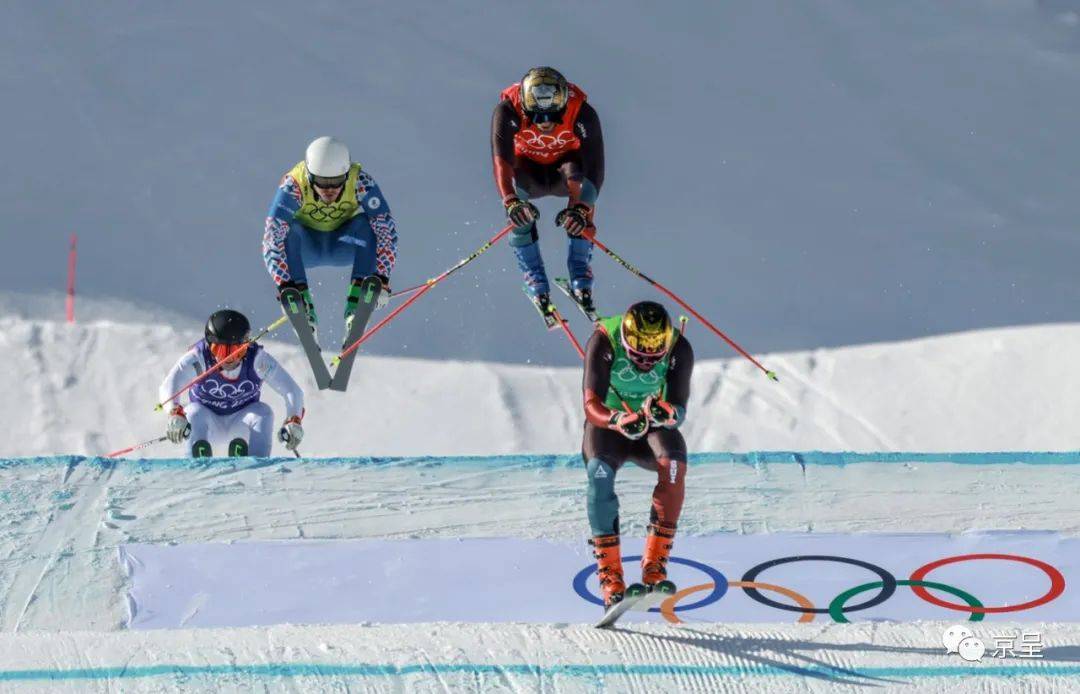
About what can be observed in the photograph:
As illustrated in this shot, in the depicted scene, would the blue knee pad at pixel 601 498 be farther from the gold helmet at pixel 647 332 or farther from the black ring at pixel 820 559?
the black ring at pixel 820 559

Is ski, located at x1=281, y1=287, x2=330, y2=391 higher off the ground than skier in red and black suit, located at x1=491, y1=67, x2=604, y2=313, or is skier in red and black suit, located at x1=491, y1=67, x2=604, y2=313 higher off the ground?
skier in red and black suit, located at x1=491, y1=67, x2=604, y2=313

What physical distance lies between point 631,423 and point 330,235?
4.11 meters

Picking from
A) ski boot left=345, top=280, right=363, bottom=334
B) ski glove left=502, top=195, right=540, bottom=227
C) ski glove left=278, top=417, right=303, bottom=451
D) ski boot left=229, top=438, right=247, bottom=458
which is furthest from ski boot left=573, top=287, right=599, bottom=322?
ski boot left=229, top=438, right=247, bottom=458

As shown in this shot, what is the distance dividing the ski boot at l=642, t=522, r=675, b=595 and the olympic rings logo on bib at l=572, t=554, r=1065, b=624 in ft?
2.63

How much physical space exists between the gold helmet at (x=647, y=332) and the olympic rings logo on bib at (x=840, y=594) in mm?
1359

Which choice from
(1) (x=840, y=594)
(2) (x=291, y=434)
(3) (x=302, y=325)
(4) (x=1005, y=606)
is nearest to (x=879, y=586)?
(1) (x=840, y=594)

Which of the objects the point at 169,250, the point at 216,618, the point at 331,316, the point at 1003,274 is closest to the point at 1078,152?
the point at 1003,274

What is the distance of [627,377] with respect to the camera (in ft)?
29.6

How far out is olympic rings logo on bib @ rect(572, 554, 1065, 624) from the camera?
31.1 feet

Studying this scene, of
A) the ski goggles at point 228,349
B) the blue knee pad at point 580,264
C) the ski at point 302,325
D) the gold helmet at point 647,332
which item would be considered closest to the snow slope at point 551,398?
the ski at point 302,325

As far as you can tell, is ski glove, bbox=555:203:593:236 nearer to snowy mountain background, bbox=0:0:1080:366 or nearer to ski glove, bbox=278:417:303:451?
ski glove, bbox=278:417:303:451

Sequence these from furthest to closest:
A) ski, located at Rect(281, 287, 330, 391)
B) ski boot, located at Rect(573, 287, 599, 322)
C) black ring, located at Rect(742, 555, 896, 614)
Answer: ski boot, located at Rect(573, 287, 599, 322) → ski, located at Rect(281, 287, 330, 391) → black ring, located at Rect(742, 555, 896, 614)

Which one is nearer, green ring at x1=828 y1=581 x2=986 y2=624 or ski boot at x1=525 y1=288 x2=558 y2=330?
green ring at x1=828 y1=581 x2=986 y2=624

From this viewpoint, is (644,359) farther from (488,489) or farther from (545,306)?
(545,306)
